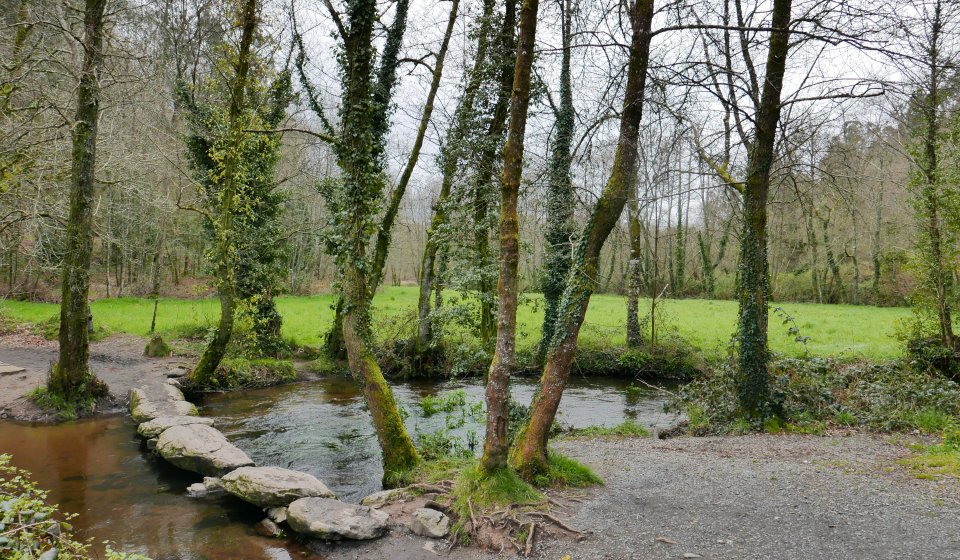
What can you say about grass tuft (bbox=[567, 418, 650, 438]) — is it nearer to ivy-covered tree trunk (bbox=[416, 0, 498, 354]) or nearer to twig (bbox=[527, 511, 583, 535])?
ivy-covered tree trunk (bbox=[416, 0, 498, 354])

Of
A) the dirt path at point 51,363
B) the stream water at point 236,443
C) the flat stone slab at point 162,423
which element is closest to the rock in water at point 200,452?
the stream water at point 236,443

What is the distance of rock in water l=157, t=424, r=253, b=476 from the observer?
735 centimetres

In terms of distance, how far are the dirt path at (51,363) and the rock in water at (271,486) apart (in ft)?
17.7

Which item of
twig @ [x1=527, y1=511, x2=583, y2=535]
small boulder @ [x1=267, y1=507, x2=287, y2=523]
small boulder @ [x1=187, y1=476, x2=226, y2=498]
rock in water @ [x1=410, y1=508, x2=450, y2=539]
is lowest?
small boulder @ [x1=187, y1=476, x2=226, y2=498]

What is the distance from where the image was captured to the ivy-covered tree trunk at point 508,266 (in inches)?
219

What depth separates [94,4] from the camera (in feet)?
30.4

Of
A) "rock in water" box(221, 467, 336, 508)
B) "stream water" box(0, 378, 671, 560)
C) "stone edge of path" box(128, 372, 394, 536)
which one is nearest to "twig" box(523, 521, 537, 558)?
"stream water" box(0, 378, 671, 560)

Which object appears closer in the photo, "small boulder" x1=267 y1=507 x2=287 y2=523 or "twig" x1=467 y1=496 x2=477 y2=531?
"twig" x1=467 y1=496 x2=477 y2=531

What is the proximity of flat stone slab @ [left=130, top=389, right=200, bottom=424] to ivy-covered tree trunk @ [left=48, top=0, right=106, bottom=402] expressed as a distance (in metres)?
0.94

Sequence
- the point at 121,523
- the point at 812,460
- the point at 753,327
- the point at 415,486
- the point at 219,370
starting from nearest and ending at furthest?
the point at 121,523, the point at 415,486, the point at 812,460, the point at 753,327, the point at 219,370

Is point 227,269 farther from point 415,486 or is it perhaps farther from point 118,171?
point 415,486

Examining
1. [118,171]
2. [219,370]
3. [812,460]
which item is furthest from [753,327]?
[118,171]

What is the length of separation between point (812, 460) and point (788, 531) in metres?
2.52

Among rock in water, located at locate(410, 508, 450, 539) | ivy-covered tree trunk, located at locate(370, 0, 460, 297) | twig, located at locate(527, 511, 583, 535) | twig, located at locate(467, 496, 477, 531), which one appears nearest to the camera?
twig, located at locate(527, 511, 583, 535)
